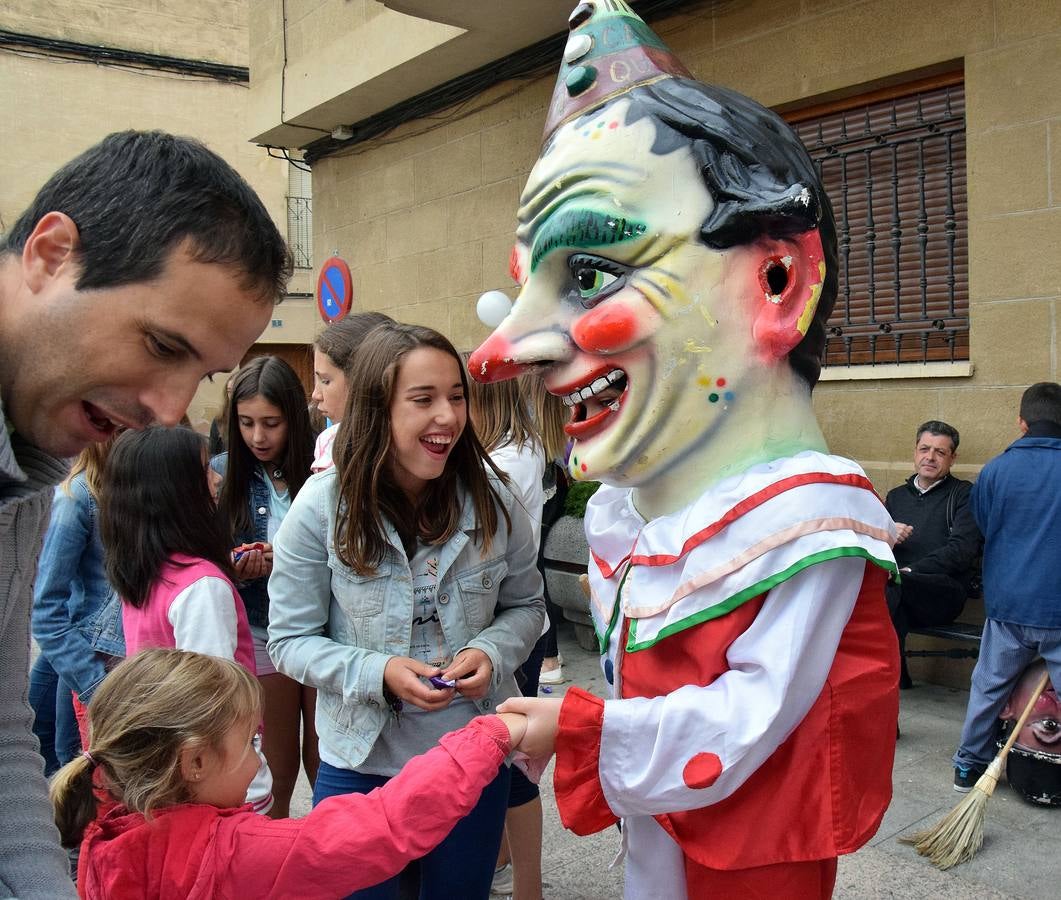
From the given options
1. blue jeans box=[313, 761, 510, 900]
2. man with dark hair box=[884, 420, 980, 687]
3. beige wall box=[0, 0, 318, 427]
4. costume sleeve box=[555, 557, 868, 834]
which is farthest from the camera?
beige wall box=[0, 0, 318, 427]

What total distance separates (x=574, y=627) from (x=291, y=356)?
10.4m

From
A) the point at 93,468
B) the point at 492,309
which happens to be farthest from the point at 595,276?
the point at 492,309

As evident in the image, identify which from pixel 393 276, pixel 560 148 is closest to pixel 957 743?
pixel 560 148

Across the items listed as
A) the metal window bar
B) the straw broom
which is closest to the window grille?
the metal window bar

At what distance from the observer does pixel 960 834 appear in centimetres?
315

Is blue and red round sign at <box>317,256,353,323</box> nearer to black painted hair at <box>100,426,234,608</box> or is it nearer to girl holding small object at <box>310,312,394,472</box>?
girl holding small object at <box>310,312,394,472</box>

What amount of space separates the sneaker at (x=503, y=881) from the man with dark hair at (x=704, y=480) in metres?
1.38

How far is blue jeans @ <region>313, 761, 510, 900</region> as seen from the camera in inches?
81.4

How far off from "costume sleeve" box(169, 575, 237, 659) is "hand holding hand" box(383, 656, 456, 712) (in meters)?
0.48

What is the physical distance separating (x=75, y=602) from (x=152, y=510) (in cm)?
52

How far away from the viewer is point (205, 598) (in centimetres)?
230

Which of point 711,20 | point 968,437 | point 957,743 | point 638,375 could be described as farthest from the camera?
point 711,20

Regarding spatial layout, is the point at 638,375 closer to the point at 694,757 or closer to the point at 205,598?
the point at 694,757

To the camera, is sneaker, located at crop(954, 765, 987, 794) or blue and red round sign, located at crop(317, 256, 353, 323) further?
blue and red round sign, located at crop(317, 256, 353, 323)
